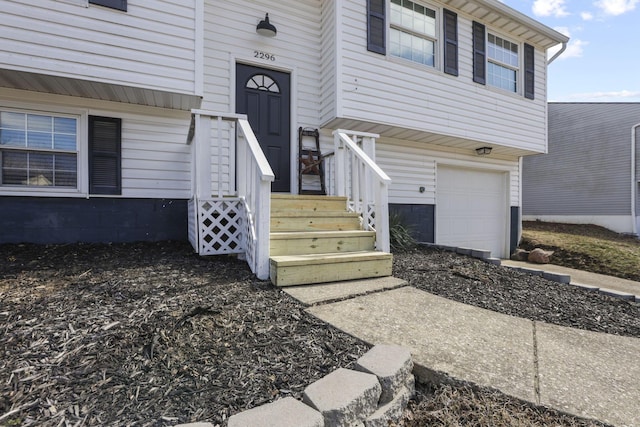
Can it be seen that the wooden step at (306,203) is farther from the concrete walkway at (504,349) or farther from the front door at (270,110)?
the concrete walkway at (504,349)

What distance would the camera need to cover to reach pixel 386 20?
212 inches

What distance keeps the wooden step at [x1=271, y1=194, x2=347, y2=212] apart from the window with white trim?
16.0 ft

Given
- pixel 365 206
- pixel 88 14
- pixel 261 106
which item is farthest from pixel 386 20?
pixel 88 14

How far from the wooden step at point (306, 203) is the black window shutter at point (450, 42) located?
12.2 ft

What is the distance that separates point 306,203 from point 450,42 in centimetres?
455

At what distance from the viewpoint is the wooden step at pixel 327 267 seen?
278 centimetres

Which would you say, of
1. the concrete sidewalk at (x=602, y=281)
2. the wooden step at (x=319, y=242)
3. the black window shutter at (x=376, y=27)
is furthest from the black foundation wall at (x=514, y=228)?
the wooden step at (x=319, y=242)

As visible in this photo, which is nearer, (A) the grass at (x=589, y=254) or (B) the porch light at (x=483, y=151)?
(A) the grass at (x=589, y=254)

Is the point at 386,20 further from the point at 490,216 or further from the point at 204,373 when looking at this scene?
the point at 204,373

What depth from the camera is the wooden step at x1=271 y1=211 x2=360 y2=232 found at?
356cm

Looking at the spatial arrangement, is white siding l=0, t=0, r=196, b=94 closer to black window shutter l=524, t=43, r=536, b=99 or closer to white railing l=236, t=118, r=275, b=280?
white railing l=236, t=118, r=275, b=280

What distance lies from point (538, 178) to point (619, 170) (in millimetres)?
2473

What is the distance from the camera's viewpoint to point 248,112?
198 inches

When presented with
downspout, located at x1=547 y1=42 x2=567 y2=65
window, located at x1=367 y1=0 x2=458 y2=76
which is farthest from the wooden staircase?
downspout, located at x1=547 y1=42 x2=567 y2=65
